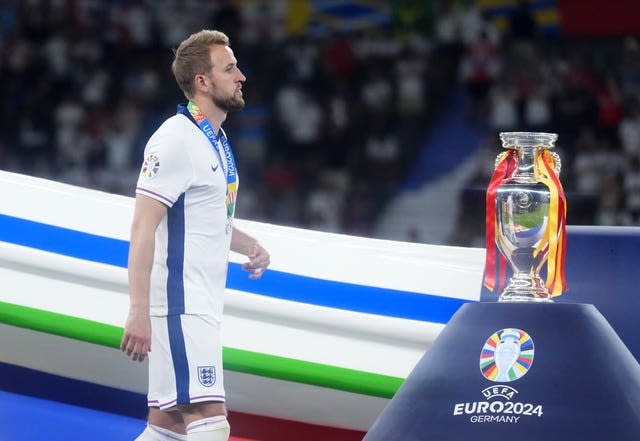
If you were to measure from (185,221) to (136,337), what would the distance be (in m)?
0.27

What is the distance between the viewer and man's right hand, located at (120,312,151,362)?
7.80 ft

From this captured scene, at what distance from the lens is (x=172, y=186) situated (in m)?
2.46

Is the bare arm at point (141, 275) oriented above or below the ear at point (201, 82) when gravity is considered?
below

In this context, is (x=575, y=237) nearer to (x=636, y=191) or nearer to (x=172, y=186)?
(x=172, y=186)

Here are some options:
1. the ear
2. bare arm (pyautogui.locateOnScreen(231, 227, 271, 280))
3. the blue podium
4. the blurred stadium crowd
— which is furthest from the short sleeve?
the blurred stadium crowd

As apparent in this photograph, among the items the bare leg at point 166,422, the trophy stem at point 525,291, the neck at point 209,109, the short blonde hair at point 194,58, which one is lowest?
the bare leg at point 166,422

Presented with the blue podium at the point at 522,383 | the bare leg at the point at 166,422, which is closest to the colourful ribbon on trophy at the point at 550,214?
the blue podium at the point at 522,383

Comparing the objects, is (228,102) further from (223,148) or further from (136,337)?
(136,337)

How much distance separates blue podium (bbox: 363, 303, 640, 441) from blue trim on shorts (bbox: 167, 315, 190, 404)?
1.35 ft

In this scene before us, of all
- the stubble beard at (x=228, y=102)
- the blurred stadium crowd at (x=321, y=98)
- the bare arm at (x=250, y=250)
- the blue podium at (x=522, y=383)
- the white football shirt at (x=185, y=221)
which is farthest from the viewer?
the blurred stadium crowd at (x=321, y=98)

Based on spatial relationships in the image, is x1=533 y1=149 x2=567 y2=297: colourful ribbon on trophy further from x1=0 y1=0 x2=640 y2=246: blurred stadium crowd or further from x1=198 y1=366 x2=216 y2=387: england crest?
x1=0 y1=0 x2=640 y2=246: blurred stadium crowd

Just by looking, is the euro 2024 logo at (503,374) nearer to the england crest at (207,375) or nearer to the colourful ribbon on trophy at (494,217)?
the colourful ribbon on trophy at (494,217)

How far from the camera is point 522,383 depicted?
2205mm

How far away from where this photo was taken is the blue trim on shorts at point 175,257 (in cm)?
249
